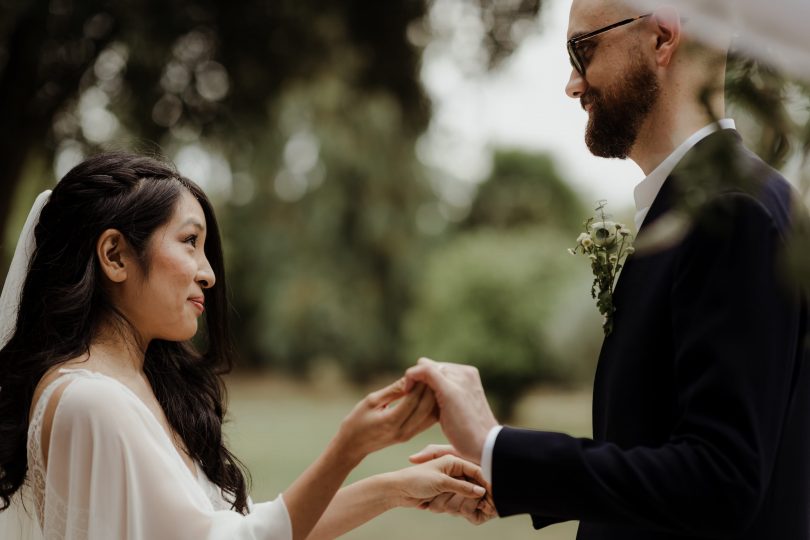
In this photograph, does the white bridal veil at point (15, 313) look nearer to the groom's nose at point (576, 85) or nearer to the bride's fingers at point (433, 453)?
the bride's fingers at point (433, 453)

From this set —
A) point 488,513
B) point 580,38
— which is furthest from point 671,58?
point 488,513

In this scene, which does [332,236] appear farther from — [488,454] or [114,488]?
[488,454]

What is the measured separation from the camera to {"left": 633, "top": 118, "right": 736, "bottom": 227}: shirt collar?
2.14 meters

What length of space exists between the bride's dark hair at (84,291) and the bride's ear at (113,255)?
2 cm

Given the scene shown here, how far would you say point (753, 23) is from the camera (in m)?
1.11

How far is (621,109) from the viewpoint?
2211 mm

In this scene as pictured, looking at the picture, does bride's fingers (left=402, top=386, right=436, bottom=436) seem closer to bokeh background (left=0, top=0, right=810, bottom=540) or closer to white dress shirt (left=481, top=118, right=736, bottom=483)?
white dress shirt (left=481, top=118, right=736, bottom=483)

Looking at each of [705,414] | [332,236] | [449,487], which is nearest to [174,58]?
[449,487]

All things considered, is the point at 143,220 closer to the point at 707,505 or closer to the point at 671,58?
the point at 671,58

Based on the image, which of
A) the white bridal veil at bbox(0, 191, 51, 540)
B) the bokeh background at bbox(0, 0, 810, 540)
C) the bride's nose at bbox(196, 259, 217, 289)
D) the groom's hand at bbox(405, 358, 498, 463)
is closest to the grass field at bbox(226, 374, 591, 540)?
the bokeh background at bbox(0, 0, 810, 540)

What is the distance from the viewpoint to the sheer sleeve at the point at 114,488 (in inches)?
86.3

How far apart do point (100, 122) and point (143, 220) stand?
19.1 feet

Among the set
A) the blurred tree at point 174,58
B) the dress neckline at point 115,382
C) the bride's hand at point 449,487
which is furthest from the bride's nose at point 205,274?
the blurred tree at point 174,58

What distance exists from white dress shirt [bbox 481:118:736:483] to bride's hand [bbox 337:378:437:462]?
0.73 ft
